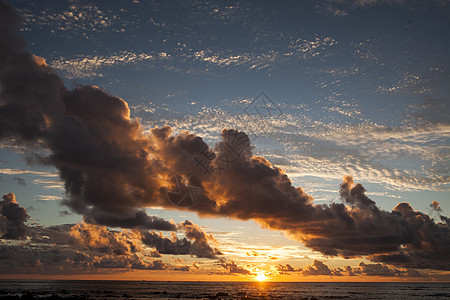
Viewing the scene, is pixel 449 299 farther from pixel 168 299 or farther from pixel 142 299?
pixel 142 299

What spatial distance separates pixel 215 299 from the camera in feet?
479

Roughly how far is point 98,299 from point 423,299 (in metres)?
171

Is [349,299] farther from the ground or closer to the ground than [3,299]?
closer to the ground

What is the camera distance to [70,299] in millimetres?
121062

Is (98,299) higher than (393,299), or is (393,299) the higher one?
(98,299)

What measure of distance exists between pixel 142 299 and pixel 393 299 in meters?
136

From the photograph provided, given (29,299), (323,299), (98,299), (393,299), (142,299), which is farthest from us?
(393,299)

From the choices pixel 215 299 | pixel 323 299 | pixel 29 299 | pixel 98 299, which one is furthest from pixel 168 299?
pixel 323 299

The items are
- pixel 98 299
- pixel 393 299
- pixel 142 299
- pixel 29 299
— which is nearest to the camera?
pixel 29 299

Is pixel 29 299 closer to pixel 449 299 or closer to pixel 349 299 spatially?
pixel 349 299

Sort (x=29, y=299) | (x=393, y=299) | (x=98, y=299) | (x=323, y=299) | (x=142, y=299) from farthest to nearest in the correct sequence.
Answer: (x=393, y=299) < (x=323, y=299) < (x=142, y=299) < (x=98, y=299) < (x=29, y=299)

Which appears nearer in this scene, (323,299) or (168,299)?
(168,299)

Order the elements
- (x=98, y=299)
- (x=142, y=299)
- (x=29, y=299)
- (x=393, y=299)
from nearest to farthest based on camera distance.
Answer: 1. (x=29, y=299)
2. (x=98, y=299)
3. (x=142, y=299)
4. (x=393, y=299)

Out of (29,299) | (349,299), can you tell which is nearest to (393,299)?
(349,299)
